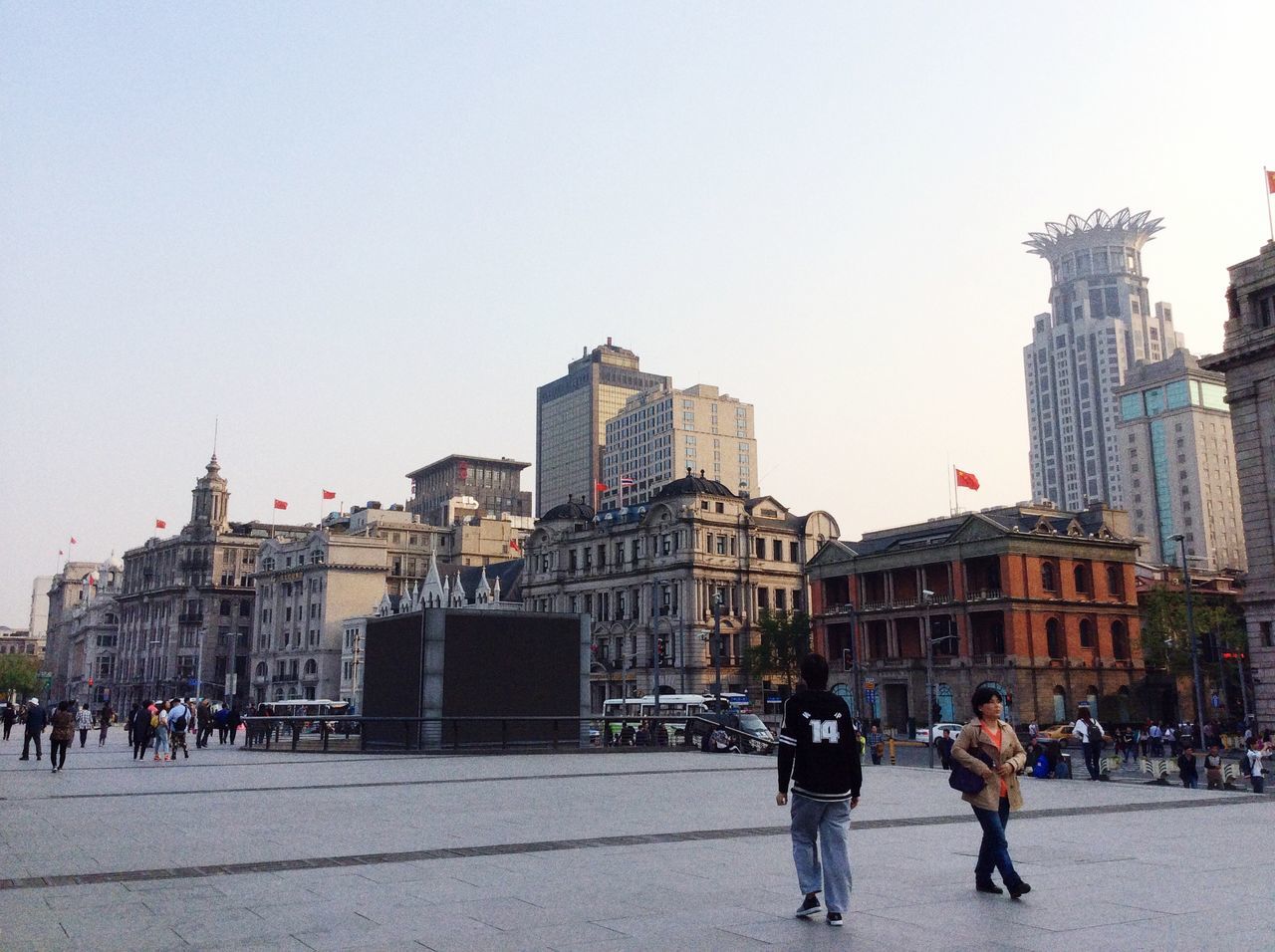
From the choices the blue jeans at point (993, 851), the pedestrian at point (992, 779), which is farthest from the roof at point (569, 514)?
the blue jeans at point (993, 851)

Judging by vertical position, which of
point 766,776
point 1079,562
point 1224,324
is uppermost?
point 1224,324

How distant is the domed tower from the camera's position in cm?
14875

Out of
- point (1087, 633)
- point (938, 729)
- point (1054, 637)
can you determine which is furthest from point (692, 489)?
point (938, 729)

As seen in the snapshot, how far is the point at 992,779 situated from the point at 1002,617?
61.0m

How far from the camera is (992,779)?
35.0 feet

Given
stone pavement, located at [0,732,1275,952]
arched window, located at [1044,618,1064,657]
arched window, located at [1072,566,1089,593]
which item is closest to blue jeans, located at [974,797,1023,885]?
stone pavement, located at [0,732,1275,952]

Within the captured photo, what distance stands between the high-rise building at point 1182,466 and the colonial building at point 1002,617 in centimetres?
10509

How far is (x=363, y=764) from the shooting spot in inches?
1219

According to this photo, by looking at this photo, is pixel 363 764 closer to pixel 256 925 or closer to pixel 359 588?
pixel 256 925

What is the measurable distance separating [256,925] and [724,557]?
80.5 m

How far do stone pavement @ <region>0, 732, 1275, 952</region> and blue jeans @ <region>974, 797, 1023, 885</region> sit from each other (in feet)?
0.73

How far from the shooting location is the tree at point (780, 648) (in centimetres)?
8038

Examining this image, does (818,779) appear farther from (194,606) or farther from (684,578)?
(194,606)

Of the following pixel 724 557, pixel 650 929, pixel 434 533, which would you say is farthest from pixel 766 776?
pixel 434 533
